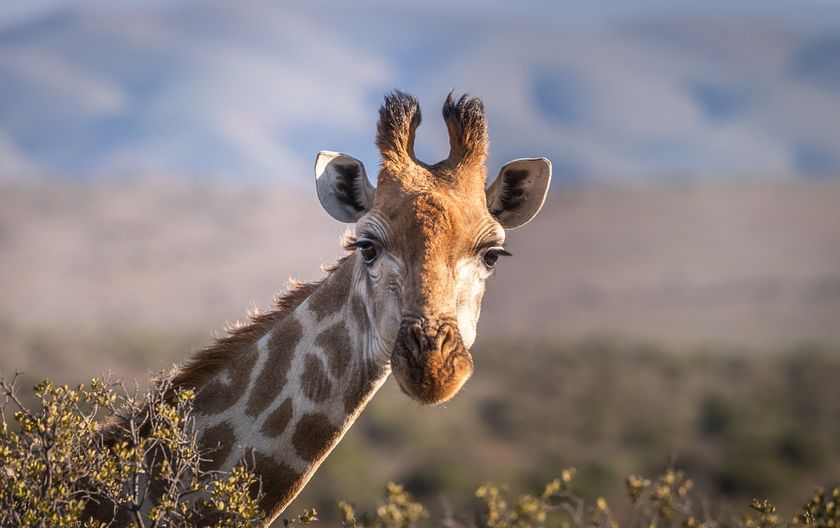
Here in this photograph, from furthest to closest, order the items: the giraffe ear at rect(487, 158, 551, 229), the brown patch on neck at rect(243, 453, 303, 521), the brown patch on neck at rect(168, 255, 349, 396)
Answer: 1. the giraffe ear at rect(487, 158, 551, 229)
2. the brown patch on neck at rect(168, 255, 349, 396)
3. the brown patch on neck at rect(243, 453, 303, 521)

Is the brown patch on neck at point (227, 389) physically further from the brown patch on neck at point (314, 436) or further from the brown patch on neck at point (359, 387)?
the brown patch on neck at point (359, 387)

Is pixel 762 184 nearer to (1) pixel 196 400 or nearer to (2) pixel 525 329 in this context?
(2) pixel 525 329

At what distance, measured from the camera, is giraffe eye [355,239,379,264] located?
6.27m

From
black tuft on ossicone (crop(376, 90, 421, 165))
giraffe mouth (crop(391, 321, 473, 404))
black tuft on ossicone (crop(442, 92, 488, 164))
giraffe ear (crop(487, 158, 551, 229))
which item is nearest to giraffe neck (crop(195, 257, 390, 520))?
giraffe mouth (crop(391, 321, 473, 404))

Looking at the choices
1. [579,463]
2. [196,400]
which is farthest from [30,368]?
[196,400]

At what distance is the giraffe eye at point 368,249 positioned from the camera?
20.6 ft

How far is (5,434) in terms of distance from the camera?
569cm

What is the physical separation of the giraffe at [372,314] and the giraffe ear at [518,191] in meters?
0.01

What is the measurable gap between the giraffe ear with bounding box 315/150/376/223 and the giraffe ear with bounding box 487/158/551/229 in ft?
3.16

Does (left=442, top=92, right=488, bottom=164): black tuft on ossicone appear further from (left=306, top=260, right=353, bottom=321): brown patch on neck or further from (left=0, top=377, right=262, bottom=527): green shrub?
(left=0, top=377, right=262, bottom=527): green shrub

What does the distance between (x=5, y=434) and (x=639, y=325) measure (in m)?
78.3

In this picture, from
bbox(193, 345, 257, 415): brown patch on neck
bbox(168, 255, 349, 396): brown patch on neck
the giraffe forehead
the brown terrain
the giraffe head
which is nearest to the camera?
the giraffe head

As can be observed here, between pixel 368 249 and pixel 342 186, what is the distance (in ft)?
2.66

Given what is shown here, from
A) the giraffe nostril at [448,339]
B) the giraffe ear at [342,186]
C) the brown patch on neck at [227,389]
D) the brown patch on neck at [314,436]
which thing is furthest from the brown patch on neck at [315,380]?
the giraffe nostril at [448,339]
